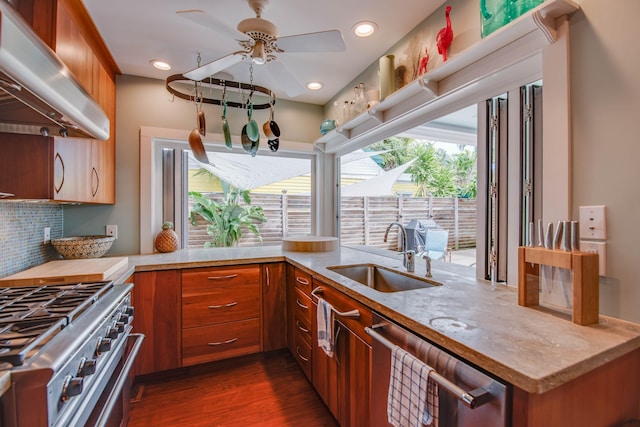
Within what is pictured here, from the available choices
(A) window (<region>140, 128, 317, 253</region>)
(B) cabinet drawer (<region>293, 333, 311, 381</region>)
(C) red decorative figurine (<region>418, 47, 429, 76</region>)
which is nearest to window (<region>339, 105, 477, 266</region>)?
(C) red decorative figurine (<region>418, 47, 429, 76</region>)

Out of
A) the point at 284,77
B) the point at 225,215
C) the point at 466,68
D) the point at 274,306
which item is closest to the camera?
the point at 466,68

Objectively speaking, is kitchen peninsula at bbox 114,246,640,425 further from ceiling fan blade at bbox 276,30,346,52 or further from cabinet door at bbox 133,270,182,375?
cabinet door at bbox 133,270,182,375

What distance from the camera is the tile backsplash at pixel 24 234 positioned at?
1551mm

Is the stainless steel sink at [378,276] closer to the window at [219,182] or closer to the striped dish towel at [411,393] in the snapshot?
the striped dish towel at [411,393]

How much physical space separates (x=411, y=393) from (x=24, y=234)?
228 centimetres

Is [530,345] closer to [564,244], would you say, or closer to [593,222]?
[564,244]

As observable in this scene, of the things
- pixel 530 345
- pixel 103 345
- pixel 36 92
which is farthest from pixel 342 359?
pixel 36 92

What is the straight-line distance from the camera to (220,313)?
7.11 ft

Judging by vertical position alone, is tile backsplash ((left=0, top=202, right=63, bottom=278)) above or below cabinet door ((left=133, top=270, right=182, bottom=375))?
above

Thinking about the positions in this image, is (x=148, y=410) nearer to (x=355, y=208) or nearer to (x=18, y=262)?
(x=18, y=262)

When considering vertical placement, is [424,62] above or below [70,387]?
above

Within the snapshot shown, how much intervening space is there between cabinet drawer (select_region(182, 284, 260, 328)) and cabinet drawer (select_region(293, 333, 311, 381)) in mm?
382

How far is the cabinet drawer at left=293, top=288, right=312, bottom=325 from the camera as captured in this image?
6.31ft

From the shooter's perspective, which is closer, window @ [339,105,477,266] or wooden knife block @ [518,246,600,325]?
wooden knife block @ [518,246,600,325]
